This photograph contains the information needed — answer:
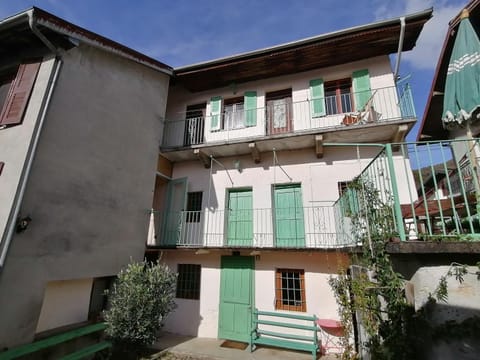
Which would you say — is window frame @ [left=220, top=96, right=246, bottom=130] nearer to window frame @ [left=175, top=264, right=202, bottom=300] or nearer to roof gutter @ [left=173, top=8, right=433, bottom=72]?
roof gutter @ [left=173, top=8, right=433, bottom=72]

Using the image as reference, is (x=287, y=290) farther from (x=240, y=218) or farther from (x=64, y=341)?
(x=64, y=341)

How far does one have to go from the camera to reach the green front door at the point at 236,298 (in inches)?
294

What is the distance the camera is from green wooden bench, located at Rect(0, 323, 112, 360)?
13.9 ft

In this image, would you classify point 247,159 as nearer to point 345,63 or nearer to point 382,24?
point 345,63

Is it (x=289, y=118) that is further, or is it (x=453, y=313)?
(x=289, y=118)

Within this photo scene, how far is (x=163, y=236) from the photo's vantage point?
8.95m

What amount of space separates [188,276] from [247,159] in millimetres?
4918

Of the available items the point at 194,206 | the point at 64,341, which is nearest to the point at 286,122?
the point at 194,206

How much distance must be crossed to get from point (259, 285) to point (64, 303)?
5374 mm

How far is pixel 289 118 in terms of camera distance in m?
8.88

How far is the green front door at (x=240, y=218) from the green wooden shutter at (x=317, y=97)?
378 centimetres

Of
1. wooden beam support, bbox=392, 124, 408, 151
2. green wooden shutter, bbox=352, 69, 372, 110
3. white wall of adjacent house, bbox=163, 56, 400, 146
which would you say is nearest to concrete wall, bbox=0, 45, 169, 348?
white wall of adjacent house, bbox=163, 56, 400, 146

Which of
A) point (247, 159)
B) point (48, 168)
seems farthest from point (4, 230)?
point (247, 159)

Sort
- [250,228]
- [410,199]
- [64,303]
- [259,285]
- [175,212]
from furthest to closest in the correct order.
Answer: [175,212]
[250,228]
[259,285]
[64,303]
[410,199]
